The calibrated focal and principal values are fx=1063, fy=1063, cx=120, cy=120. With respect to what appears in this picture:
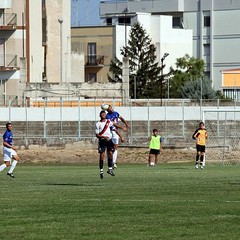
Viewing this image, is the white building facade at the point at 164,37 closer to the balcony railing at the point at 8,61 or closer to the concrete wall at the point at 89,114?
the balcony railing at the point at 8,61

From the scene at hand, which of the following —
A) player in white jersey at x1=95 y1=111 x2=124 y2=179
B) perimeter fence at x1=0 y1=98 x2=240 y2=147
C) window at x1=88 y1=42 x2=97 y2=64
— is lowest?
perimeter fence at x1=0 y1=98 x2=240 y2=147

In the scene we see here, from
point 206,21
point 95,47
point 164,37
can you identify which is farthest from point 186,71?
point 206,21

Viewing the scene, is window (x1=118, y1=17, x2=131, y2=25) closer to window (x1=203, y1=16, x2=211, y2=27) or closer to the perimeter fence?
window (x1=203, y1=16, x2=211, y2=27)

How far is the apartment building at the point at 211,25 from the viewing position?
5032 inches

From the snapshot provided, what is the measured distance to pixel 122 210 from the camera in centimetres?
1889

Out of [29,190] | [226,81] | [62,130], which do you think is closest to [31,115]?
[62,130]

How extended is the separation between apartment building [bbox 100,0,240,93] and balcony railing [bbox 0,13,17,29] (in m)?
44.2

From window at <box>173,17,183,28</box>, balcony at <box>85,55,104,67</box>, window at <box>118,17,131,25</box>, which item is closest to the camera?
balcony at <box>85,55,104,67</box>

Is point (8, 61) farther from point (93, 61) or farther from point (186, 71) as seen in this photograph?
point (186, 71)

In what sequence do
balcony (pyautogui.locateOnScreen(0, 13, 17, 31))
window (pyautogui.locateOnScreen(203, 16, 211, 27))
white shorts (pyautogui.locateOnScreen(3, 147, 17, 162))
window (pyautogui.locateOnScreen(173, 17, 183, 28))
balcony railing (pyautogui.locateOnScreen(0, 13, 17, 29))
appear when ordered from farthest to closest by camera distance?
window (pyautogui.locateOnScreen(173, 17, 183, 28)) → window (pyautogui.locateOnScreen(203, 16, 211, 27)) → balcony railing (pyautogui.locateOnScreen(0, 13, 17, 29)) → balcony (pyautogui.locateOnScreen(0, 13, 17, 31)) → white shorts (pyautogui.locateOnScreen(3, 147, 17, 162))

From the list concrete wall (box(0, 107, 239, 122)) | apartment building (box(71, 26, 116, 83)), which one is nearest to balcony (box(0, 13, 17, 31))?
concrete wall (box(0, 107, 239, 122))

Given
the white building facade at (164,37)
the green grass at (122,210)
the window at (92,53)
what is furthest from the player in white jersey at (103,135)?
the white building facade at (164,37)

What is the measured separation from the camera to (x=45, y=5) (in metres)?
96.8

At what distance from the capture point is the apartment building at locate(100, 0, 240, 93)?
128 metres
